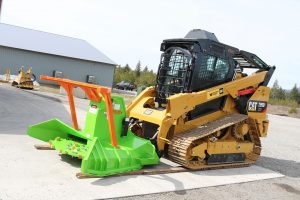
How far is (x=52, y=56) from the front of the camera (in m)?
38.3

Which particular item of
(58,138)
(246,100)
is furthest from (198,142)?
(58,138)

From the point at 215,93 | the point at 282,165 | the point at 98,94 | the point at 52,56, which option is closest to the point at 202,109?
the point at 215,93

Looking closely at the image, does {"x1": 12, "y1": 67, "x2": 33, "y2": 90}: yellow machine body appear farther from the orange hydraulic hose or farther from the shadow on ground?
the orange hydraulic hose

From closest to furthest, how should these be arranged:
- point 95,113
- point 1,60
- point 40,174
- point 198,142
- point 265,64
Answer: point 40,174 → point 95,113 → point 198,142 → point 265,64 → point 1,60

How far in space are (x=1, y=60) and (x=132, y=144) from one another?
31.4 m

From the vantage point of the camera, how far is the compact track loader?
22.1 ft

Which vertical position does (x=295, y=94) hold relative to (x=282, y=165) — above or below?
above

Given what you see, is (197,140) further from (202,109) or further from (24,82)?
(24,82)

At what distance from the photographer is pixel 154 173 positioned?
6828 millimetres

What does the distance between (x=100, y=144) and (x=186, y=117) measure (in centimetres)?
246

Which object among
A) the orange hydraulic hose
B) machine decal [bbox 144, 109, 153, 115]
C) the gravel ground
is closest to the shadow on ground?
the gravel ground

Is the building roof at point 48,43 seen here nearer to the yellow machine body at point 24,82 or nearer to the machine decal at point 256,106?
the yellow machine body at point 24,82

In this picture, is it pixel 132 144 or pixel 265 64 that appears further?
pixel 265 64

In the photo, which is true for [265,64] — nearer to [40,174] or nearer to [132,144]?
[132,144]
